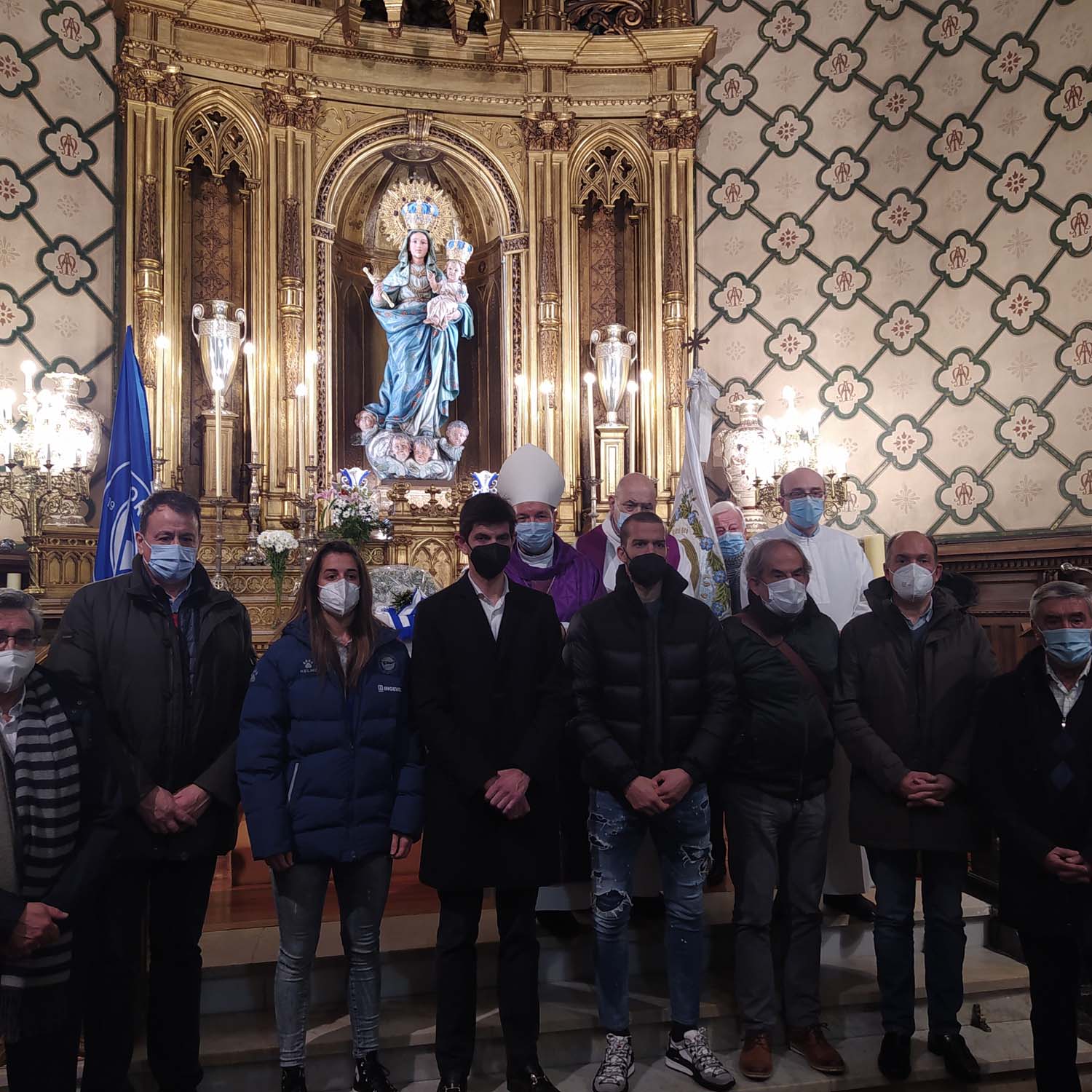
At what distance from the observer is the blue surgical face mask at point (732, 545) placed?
407cm

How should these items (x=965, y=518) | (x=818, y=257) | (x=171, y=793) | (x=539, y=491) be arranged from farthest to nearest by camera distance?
(x=818, y=257) → (x=965, y=518) → (x=539, y=491) → (x=171, y=793)

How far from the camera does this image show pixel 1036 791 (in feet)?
9.07

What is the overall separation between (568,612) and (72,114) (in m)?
5.57

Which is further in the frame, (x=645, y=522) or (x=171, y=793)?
(x=645, y=522)

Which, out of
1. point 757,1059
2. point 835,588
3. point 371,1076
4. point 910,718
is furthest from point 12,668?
point 835,588

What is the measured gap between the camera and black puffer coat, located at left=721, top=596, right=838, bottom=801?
3.09 meters

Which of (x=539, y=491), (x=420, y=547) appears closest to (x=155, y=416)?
(x=420, y=547)

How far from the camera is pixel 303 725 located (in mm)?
2805

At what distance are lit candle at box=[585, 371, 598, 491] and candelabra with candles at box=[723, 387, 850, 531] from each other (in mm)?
956

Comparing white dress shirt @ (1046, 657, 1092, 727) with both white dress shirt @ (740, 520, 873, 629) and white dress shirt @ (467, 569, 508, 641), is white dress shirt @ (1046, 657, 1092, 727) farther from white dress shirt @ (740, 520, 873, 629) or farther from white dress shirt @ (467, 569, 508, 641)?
white dress shirt @ (467, 569, 508, 641)

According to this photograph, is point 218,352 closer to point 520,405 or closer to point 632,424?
point 520,405

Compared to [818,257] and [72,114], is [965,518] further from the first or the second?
[72,114]

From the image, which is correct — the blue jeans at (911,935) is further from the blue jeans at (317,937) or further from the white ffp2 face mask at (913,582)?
the blue jeans at (317,937)

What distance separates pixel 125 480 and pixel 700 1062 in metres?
3.02
